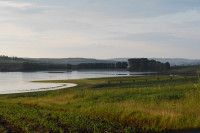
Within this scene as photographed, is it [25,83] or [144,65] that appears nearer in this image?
[25,83]

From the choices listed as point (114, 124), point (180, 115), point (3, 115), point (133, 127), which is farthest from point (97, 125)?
point (3, 115)

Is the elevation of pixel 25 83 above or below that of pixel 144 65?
below

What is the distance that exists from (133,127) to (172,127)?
6.73ft

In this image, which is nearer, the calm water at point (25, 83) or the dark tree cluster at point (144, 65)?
the calm water at point (25, 83)

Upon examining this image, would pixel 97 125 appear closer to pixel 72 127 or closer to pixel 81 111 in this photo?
pixel 72 127

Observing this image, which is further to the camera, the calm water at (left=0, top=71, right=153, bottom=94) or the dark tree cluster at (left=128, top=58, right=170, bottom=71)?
the dark tree cluster at (left=128, top=58, right=170, bottom=71)

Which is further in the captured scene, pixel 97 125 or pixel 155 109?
pixel 155 109

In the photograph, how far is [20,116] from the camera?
16.6m

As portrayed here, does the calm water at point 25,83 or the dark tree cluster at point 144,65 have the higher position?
the dark tree cluster at point 144,65

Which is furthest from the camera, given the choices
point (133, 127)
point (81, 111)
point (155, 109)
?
point (81, 111)

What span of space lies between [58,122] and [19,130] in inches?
86.1

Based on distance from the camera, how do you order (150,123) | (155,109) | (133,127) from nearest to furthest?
(133,127)
(150,123)
(155,109)

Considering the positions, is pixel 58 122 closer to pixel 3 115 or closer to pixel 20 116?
pixel 20 116

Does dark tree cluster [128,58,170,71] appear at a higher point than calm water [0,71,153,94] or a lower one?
higher
